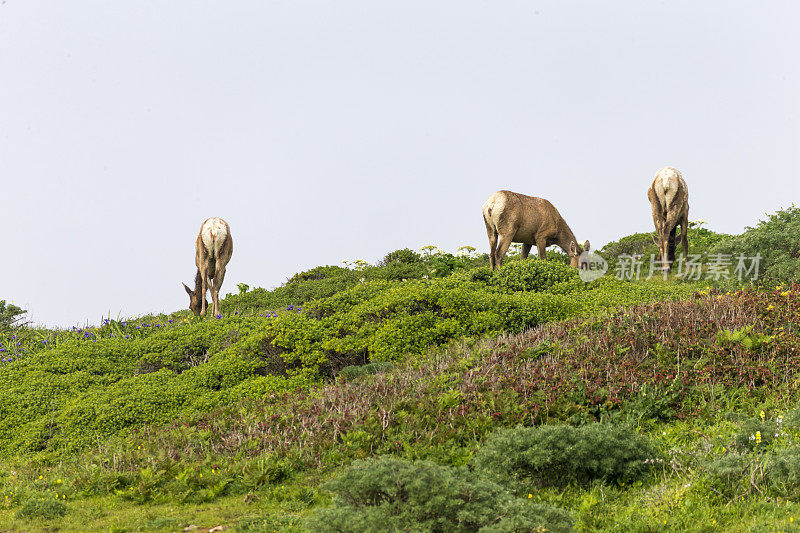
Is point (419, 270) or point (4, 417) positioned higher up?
point (419, 270)

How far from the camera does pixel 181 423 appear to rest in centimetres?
1024

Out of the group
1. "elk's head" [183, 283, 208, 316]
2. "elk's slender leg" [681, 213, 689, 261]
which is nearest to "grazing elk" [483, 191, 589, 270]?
"elk's slender leg" [681, 213, 689, 261]

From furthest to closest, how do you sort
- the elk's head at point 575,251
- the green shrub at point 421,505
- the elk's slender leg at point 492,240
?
the elk's head at point 575,251, the elk's slender leg at point 492,240, the green shrub at point 421,505

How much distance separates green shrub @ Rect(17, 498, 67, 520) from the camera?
694cm

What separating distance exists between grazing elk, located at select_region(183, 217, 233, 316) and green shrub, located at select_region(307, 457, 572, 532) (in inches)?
610

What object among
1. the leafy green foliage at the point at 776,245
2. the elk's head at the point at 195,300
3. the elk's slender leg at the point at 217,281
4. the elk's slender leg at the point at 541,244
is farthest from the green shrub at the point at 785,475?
the elk's head at the point at 195,300

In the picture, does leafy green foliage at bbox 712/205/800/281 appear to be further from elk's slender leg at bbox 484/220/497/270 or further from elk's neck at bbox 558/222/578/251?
elk's slender leg at bbox 484/220/497/270

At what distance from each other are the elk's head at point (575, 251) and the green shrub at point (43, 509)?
18.6 metres

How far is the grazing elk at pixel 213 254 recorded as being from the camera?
Result: 65.3 feet

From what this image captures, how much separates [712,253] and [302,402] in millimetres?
15172

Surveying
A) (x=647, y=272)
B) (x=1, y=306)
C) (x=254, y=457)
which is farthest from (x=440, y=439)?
(x=1, y=306)

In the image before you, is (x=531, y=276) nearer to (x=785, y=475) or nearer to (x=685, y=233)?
(x=685, y=233)

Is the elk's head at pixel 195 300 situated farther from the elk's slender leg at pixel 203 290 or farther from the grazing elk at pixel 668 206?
the grazing elk at pixel 668 206

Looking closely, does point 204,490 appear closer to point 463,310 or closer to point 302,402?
point 302,402
